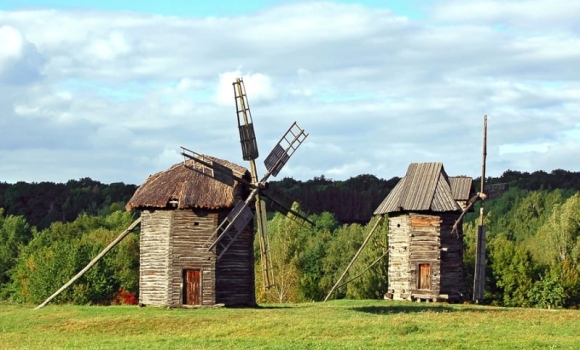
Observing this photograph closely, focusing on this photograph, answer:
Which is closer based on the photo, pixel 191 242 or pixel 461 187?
pixel 191 242

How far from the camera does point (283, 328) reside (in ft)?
140

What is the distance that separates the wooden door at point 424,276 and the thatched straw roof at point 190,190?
1365cm

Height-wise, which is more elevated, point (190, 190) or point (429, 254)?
point (190, 190)

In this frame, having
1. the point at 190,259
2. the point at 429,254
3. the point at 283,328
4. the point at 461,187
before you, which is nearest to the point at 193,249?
the point at 190,259

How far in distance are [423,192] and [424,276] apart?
15.1ft

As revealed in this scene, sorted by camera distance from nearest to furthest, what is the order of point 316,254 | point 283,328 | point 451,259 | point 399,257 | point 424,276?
point 283,328
point 424,276
point 451,259
point 399,257
point 316,254

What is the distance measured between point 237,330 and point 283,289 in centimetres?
4456

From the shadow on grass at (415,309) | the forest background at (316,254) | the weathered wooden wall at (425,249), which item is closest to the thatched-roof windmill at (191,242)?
the shadow on grass at (415,309)

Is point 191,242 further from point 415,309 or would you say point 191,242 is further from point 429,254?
point 429,254

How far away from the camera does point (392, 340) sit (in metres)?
38.9

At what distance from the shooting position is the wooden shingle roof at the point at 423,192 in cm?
6128

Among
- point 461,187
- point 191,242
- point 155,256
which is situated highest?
point 461,187

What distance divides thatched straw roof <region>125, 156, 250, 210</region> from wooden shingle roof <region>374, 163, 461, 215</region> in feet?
40.4

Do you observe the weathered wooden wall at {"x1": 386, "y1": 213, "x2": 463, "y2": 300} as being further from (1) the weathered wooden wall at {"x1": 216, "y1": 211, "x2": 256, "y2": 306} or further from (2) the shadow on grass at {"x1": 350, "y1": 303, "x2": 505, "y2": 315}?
(1) the weathered wooden wall at {"x1": 216, "y1": 211, "x2": 256, "y2": 306}
